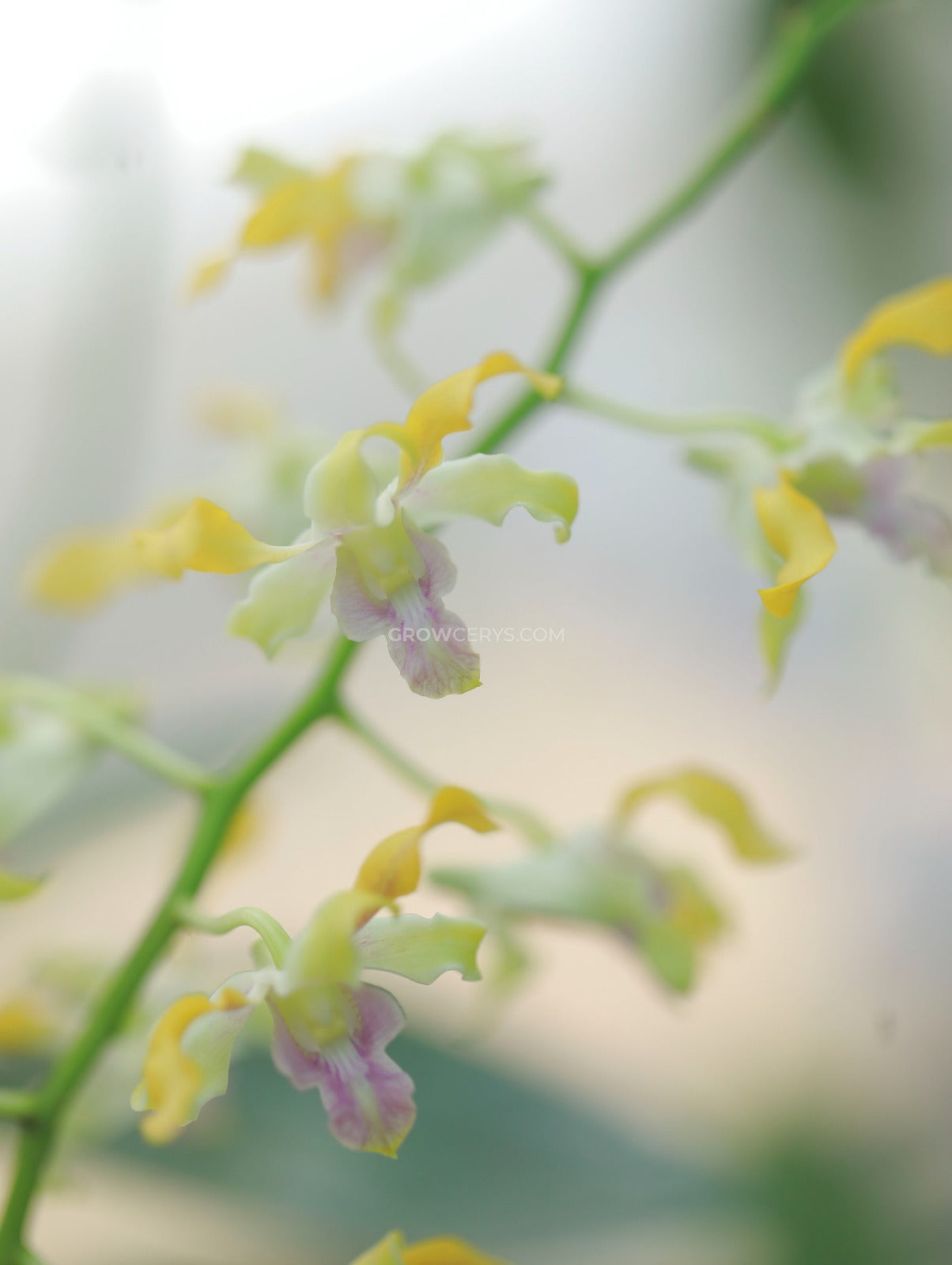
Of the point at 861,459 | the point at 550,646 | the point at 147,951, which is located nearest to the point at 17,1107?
the point at 147,951

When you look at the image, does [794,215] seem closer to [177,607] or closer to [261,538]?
[177,607]

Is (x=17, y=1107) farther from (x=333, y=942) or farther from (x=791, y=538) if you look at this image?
(x=791, y=538)

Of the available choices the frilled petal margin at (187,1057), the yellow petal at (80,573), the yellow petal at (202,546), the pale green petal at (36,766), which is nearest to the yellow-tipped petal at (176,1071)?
the frilled petal margin at (187,1057)

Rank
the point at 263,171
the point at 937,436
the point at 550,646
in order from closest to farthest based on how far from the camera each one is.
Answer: the point at 937,436 < the point at 263,171 < the point at 550,646

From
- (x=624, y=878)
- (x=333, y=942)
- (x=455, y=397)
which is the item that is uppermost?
(x=455, y=397)

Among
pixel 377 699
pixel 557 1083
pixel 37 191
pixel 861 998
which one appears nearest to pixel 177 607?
pixel 377 699

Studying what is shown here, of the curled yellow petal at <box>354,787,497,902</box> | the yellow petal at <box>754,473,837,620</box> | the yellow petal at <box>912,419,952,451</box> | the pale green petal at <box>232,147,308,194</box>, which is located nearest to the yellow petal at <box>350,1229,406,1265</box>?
the curled yellow petal at <box>354,787,497,902</box>

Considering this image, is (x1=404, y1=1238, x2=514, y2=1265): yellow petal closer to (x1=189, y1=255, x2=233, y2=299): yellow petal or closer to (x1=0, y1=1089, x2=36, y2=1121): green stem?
(x1=0, y1=1089, x2=36, y2=1121): green stem
